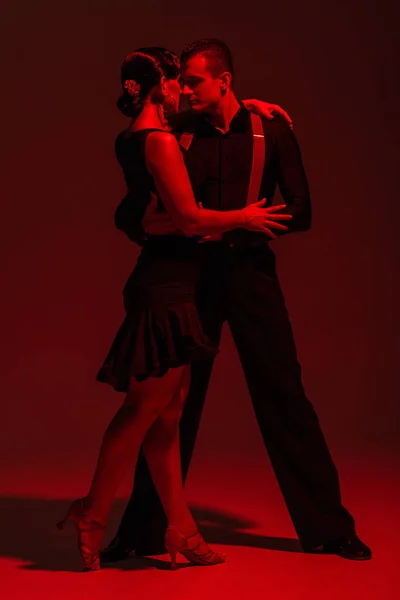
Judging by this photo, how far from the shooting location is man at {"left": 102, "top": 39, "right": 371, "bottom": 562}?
4566 mm

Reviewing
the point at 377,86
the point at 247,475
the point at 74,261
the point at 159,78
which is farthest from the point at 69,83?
the point at 159,78

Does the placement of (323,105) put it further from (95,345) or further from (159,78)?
(159,78)

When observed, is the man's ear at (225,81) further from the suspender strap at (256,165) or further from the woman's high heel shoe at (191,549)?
the woman's high heel shoe at (191,549)

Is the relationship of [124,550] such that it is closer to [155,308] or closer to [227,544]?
[227,544]

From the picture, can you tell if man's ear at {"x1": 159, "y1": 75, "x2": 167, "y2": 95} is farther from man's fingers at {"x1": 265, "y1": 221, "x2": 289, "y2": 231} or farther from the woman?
man's fingers at {"x1": 265, "y1": 221, "x2": 289, "y2": 231}

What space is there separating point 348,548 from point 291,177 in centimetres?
116

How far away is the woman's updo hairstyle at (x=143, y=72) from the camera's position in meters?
4.27

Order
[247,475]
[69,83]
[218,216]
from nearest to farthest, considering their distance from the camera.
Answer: [218,216]
[247,475]
[69,83]

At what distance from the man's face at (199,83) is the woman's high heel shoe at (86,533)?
1249 millimetres

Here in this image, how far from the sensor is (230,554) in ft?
15.4

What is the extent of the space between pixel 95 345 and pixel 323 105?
1579 mm

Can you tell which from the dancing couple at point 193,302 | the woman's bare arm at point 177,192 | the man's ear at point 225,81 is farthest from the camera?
the man's ear at point 225,81

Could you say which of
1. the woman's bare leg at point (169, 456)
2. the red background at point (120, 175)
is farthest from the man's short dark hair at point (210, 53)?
the red background at point (120, 175)

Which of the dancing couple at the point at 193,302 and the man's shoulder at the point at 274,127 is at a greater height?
the man's shoulder at the point at 274,127
